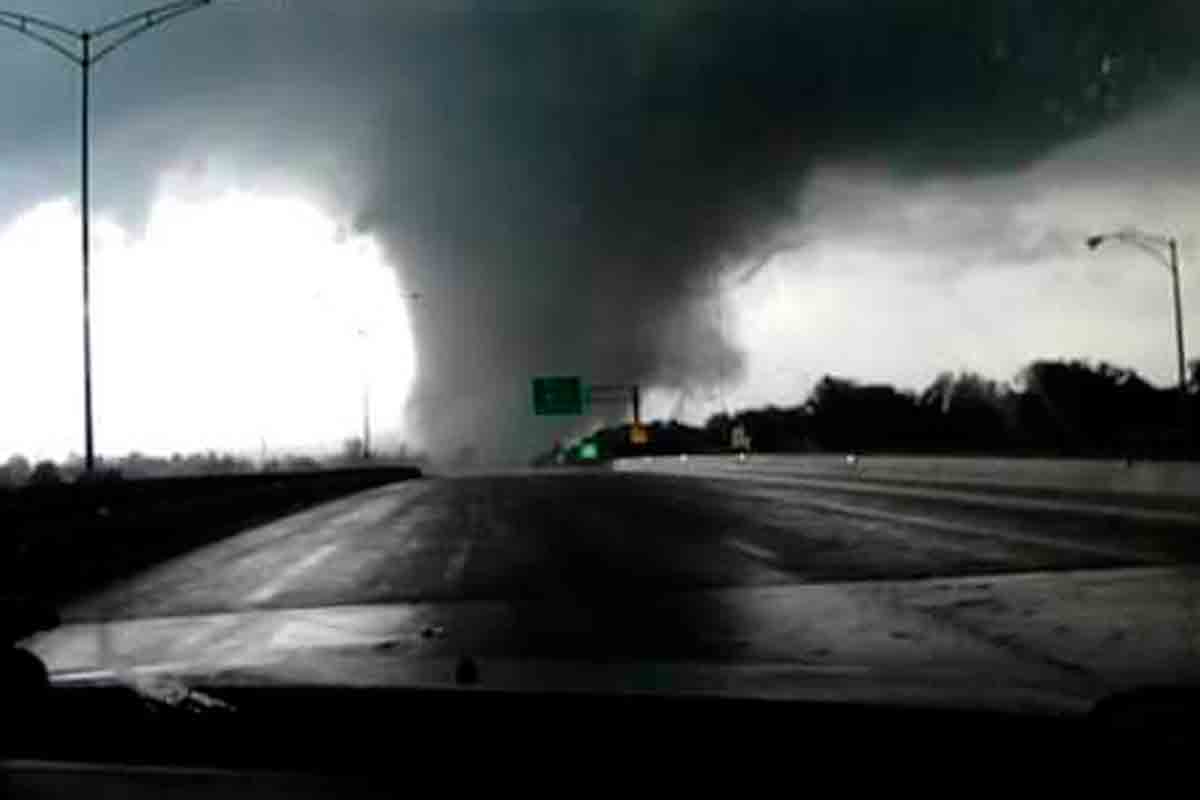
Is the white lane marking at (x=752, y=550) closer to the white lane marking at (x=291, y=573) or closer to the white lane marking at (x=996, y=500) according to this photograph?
the white lane marking at (x=291, y=573)

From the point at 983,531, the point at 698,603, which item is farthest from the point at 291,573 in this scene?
the point at 983,531

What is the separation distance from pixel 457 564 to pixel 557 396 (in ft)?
358

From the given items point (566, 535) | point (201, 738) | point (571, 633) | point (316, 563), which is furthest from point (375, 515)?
point (201, 738)

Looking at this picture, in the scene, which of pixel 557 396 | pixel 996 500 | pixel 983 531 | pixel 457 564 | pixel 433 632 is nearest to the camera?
pixel 433 632

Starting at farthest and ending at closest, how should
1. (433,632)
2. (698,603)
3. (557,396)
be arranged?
(557,396), (698,603), (433,632)

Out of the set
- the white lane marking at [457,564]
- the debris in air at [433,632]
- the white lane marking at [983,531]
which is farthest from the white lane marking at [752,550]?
the debris in air at [433,632]

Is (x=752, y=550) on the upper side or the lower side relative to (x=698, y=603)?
upper

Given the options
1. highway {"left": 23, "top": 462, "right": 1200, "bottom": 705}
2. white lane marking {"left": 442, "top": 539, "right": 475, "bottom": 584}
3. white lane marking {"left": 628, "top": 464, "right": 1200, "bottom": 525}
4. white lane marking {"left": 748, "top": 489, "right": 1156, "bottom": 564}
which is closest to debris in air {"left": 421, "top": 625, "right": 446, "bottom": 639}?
highway {"left": 23, "top": 462, "right": 1200, "bottom": 705}

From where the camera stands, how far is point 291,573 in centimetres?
2759

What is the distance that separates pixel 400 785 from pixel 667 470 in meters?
104

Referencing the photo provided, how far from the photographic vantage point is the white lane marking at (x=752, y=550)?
26.4 meters

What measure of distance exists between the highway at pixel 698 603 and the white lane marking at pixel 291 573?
0.10 m

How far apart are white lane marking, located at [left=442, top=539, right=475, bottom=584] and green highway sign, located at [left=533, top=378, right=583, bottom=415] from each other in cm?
10284

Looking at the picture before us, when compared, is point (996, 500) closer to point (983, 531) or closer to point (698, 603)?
point (983, 531)
